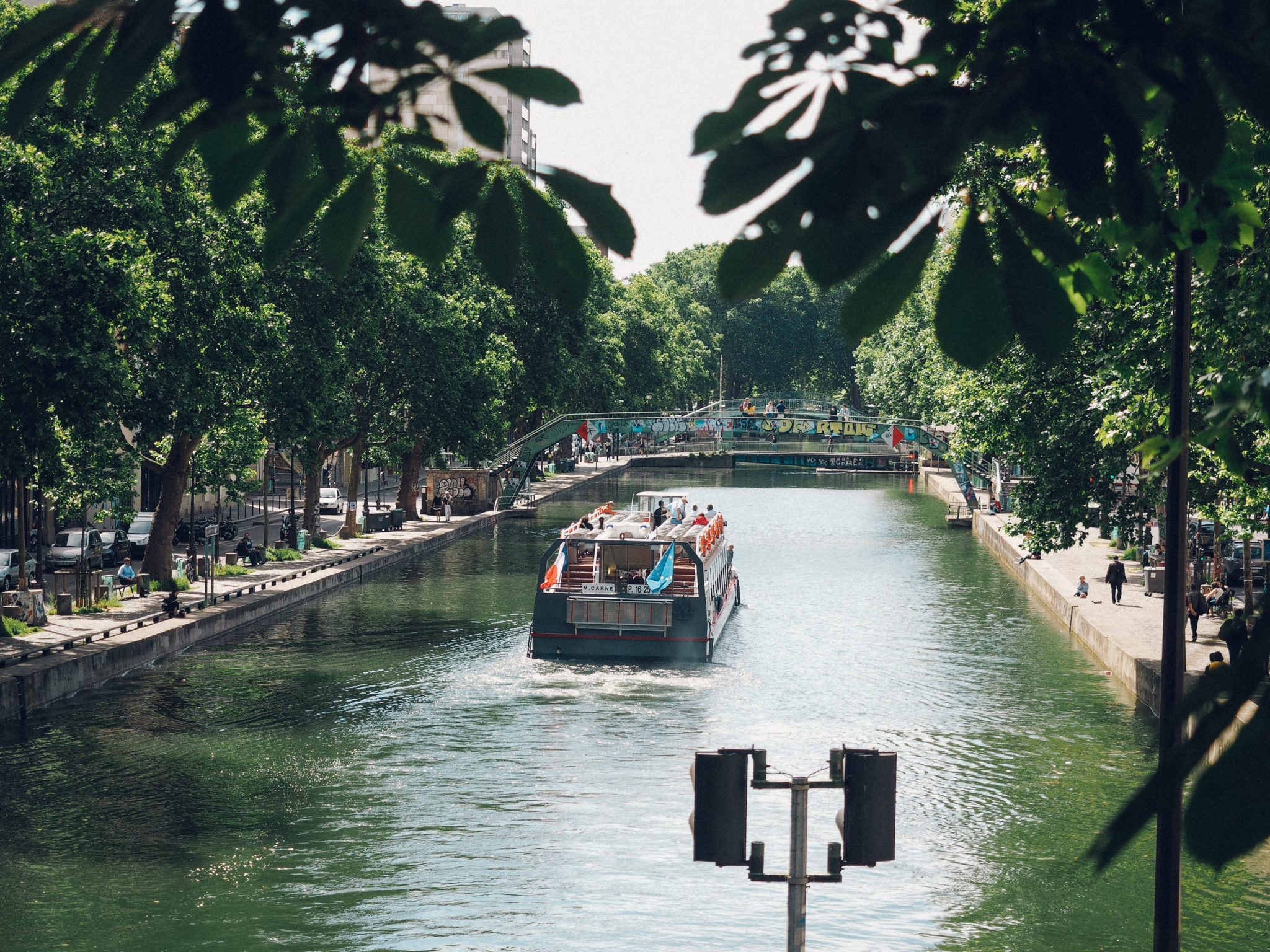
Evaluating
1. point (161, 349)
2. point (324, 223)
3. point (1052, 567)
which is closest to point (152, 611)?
point (161, 349)

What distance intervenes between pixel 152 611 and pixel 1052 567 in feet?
84.5

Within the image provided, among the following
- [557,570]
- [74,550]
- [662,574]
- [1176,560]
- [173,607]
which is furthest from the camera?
[74,550]

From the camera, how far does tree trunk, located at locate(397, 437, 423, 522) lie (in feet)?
192

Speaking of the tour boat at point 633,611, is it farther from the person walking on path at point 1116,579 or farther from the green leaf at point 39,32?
the green leaf at point 39,32

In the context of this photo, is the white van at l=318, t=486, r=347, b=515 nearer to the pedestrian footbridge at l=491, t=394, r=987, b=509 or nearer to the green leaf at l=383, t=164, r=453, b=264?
the pedestrian footbridge at l=491, t=394, r=987, b=509

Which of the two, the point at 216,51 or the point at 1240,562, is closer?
the point at 216,51

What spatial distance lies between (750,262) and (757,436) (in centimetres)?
10177

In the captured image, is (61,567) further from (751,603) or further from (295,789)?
(295,789)

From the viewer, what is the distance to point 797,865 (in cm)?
910

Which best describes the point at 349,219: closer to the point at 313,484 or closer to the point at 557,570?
the point at 557,570

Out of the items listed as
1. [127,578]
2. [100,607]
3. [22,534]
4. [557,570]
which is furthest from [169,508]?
[557,570]

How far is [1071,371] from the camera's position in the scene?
1038 inches

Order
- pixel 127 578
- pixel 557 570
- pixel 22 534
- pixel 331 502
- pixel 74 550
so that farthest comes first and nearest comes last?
pixel 331 502 < pixel 74 550 < pixel 127 578 < pixel 557 570 < pixel 22 534

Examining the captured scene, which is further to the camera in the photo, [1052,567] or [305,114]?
[1052,567]
